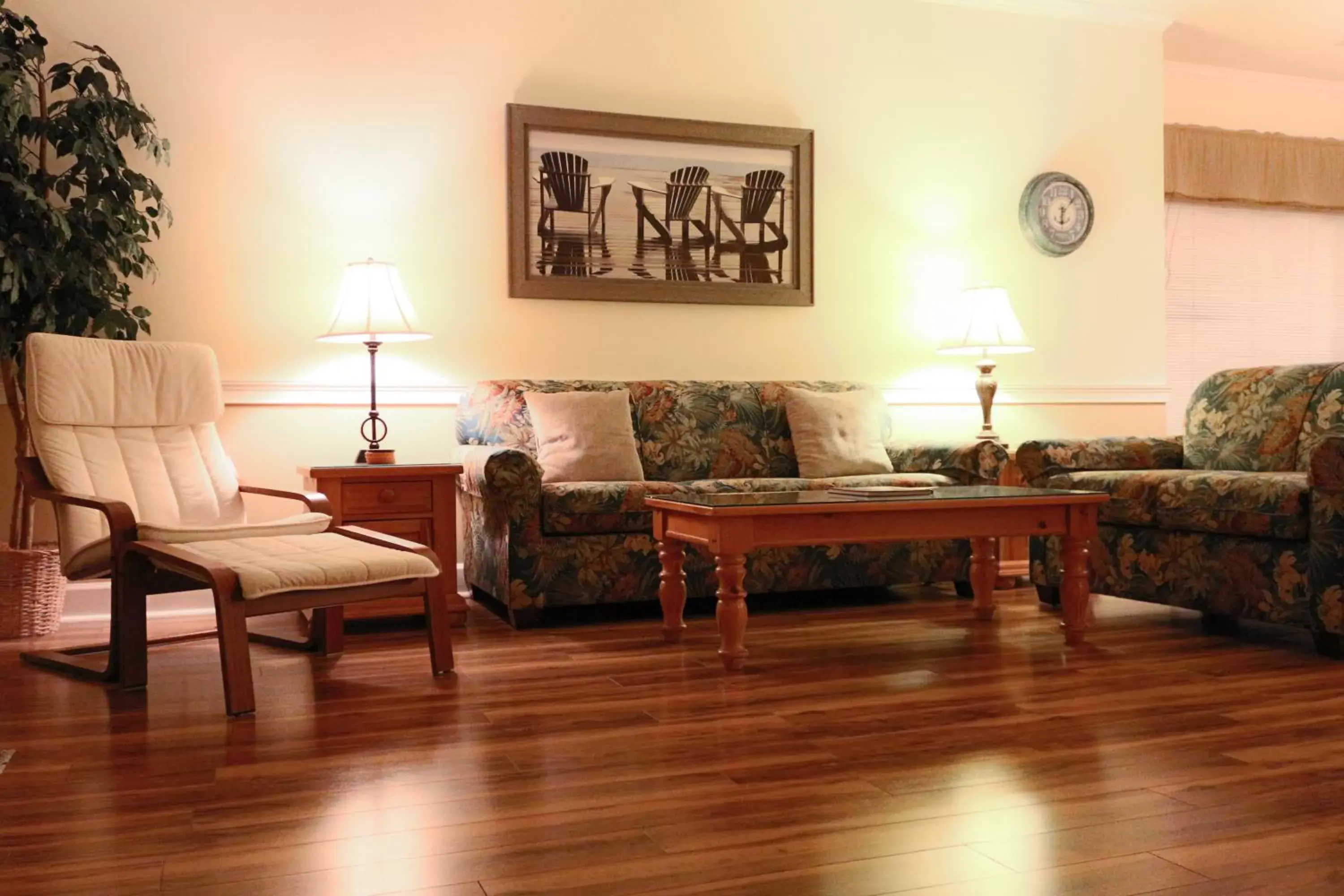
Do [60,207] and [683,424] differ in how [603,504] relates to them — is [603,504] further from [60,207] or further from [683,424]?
[60,207]

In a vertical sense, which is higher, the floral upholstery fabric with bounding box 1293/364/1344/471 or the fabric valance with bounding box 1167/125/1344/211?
the fabric valance with bounding box 1167/125/1344/211

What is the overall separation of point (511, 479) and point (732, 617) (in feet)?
3.23

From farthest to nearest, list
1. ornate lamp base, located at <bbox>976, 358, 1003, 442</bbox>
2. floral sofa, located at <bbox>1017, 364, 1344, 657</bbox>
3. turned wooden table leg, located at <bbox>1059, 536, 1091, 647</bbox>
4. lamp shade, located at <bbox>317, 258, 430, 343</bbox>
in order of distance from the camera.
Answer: ornate lamp base, located at <bbox>976, 358, 1003, 442</bbox>
lamp shade, located at <bbox>317, 258, 430, 343</bbox>
turned wooden table leg, located at <bbox>1059, 536, 1091, 647</bbox>
floral sofa, located at <bbox>1017, 364, 1344, 657</bbox>

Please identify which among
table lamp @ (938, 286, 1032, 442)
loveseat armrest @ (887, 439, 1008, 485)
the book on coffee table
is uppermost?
table lamp @ (938, 286, 1032, 442)

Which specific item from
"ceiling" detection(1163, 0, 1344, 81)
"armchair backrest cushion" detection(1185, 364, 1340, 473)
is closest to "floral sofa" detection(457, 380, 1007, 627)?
"armchair backrest cushion" detection(1185, 364, 1340, 473)

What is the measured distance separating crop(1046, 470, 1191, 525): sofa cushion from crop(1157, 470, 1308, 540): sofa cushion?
0.03 metres

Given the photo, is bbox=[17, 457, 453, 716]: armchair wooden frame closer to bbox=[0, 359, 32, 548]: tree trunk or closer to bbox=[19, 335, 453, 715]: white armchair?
bbox=[19, 335, 453, 715]: white armchair

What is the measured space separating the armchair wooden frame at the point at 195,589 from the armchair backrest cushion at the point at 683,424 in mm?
986

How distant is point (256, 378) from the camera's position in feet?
14.7

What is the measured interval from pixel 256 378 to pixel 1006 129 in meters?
3.51

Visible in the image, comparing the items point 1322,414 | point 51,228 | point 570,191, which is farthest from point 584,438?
point 1322,414

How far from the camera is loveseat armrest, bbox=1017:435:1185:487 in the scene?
4.20 meters

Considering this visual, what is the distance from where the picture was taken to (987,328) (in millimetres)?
5059

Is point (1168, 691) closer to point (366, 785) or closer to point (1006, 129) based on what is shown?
point (366, 785)
